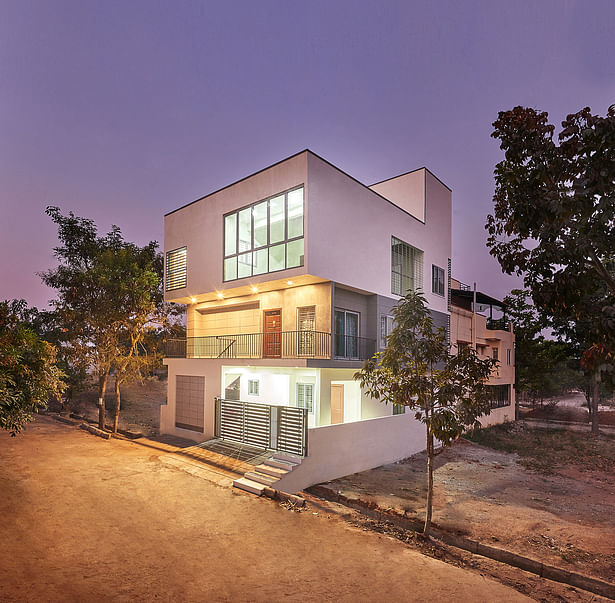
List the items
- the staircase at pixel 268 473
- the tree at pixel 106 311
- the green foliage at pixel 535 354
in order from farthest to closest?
the green foliage at pixel 535 354 < the tree at pixel 106 311 < the staircase at pixel 268 473

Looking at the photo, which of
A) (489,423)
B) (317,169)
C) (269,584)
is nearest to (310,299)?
(317,169)

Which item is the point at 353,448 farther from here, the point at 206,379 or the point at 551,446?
the point at 551,446

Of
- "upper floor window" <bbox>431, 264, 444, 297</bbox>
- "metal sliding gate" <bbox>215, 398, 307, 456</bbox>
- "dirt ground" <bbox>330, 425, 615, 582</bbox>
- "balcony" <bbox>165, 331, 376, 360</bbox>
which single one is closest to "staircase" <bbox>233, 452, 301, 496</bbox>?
"metal sliding gate" <bbox>215, 398, 307, 456</bbox>

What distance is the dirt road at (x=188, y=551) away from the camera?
6.14 meters

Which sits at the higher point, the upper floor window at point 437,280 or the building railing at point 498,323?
the upper floor window at point 437,280

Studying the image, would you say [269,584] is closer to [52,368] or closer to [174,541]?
[174,541]

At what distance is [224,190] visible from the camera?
18.0 meters

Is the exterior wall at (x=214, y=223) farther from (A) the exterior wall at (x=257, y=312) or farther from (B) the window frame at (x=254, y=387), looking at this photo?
(B) the window frame at (x=254, y=387)

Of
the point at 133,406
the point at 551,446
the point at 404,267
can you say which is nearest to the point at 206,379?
the point at 404,267

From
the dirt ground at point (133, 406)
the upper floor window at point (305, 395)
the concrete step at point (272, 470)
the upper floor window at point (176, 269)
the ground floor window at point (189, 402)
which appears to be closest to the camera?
the concrete step at point (272, 470)

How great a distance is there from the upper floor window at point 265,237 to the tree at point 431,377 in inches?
263

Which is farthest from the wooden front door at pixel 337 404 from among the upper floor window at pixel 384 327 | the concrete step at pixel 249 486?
the concrete step at pixel 249 486

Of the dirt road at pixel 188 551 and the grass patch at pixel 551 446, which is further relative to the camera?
the grass patch at pixel 551 446

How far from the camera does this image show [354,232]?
16.5 metres
